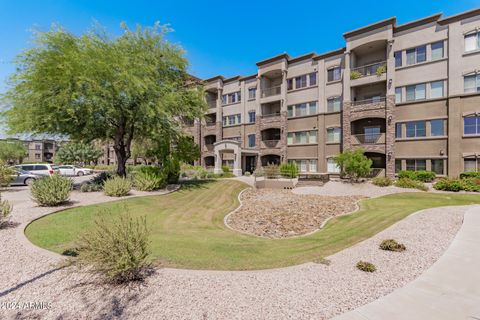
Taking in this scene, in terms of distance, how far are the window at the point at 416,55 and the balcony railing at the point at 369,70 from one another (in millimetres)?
2296

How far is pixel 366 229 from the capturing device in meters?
9.26

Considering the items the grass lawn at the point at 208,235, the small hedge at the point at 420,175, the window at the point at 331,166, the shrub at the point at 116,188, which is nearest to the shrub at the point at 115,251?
the grass lawn at the point at 208,235

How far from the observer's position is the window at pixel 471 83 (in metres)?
21.4

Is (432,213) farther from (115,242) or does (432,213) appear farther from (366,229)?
(115,242)

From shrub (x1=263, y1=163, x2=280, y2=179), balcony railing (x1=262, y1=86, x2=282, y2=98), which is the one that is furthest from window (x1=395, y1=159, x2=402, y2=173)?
balcony railing (x1=262, y1=86, x2=282, y2=98)

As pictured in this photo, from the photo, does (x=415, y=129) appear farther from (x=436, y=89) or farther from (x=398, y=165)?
(x=436, y=89)

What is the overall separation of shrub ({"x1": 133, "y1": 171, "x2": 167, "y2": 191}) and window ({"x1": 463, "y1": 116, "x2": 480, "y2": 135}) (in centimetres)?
2859

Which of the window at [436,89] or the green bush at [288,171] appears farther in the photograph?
the green bush at [288,171]

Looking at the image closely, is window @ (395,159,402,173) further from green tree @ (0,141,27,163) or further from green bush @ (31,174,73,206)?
green tree @ (0,141,27,163)

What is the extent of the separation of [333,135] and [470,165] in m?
13.1

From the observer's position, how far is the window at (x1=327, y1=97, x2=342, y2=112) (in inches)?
1150

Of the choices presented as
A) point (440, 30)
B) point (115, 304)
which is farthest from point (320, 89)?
point (115, 304)

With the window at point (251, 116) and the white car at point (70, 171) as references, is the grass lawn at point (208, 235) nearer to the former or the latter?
the window at point (251, 116)

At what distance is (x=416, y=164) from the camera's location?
958 inches
